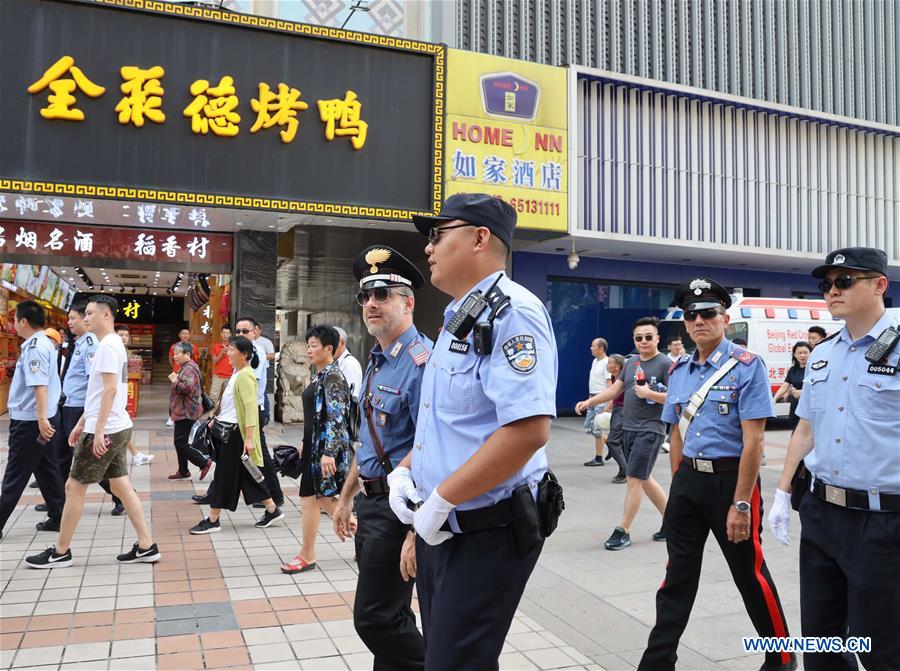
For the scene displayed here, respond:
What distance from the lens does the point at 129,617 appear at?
4352 mm

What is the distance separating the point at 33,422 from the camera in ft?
20.4

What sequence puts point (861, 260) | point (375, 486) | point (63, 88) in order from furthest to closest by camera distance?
point (63, 88), point (375, 486), point (861, 260)

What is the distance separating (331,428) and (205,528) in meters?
2.29

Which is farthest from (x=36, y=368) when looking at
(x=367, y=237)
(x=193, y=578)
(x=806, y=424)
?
(x=367, y=237)

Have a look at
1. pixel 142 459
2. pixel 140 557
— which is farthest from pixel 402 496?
pixel 142 459

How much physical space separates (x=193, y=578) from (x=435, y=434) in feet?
11.9

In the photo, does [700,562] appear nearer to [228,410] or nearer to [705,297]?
[705,297]

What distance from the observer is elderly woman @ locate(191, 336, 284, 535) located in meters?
6.41

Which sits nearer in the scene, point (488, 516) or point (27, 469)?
point (488, 516)

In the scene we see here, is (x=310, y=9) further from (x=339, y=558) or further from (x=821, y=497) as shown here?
(x=821, y=497)

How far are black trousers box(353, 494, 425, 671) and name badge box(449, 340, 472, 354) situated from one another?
128 centimetres

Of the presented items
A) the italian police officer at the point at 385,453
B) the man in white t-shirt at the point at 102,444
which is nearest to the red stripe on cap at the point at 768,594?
the italian police officer at the point at 385,453

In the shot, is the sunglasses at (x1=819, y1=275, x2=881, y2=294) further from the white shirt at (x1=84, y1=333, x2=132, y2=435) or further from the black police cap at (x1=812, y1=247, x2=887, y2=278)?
the white shirt at (x1=84, y1=333, x2=132, y2=435)

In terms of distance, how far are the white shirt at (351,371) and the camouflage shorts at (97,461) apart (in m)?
1.72
